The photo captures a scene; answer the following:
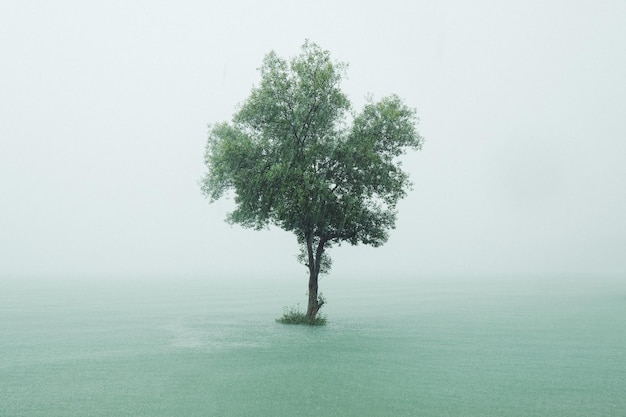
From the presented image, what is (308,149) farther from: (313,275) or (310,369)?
(310,369)

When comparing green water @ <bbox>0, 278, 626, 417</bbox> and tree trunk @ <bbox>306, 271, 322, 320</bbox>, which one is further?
tree trunk @ <bbox>306, 271, 322, 320</bbox>

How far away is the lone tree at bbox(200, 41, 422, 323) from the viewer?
124 ft

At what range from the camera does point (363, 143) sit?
126 feet

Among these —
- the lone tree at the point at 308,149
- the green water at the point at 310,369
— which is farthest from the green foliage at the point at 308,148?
the green water at the point at 310,369

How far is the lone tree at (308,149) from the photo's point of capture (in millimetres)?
37906

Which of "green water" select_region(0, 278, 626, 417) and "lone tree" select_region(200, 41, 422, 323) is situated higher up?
"lone tree" select_region(200, 41, 422, 323)

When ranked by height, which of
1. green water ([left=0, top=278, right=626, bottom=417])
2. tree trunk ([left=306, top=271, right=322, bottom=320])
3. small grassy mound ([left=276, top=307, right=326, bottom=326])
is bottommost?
green water ([left=0, top=278, right=626, bottom=417])

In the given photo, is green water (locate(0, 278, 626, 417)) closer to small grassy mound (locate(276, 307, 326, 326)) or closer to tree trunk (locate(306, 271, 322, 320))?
small grassy mound (locate(276, 307, 326, 326))

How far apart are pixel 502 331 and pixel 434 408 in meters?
25.2

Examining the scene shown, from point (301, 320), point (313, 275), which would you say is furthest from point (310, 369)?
point (301, 320)

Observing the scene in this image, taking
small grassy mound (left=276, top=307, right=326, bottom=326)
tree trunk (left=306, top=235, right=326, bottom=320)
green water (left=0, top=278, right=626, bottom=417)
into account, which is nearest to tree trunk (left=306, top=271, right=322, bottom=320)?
tree trunk (left=306, top=235, right=326, bottom=320)

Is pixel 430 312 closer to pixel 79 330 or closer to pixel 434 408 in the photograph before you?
pixel 79 330

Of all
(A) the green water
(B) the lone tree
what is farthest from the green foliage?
(A) the green water

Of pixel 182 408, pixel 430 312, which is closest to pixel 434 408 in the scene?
pixel 182 408
